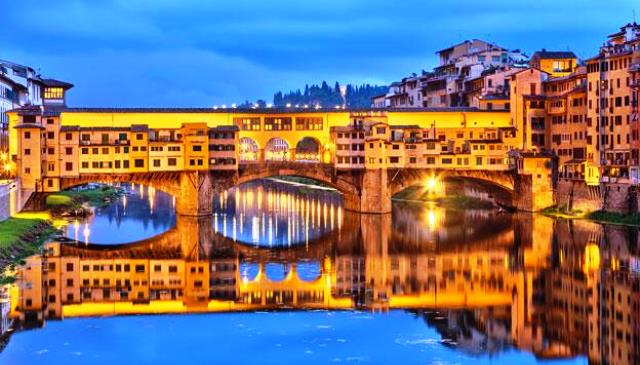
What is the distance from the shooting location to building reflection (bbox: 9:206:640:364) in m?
28.3

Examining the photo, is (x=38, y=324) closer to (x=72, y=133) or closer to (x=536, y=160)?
(x=72, y=133)

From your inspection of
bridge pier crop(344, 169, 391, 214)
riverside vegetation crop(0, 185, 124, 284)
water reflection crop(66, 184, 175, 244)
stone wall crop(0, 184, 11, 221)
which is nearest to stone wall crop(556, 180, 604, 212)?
bridge pier crop(344, 169, 391, 214)

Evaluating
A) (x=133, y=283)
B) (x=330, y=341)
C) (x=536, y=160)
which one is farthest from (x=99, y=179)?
(x=330, y=341)

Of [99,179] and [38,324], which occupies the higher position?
[99,179]

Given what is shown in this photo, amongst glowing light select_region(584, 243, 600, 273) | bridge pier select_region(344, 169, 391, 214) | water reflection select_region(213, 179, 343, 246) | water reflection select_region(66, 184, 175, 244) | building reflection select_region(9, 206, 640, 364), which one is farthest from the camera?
bridge pier select_region(344, 169, 391, 214)

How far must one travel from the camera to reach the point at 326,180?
197 ft

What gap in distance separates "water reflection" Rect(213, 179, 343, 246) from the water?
1.56ft

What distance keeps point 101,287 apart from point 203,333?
8.93m

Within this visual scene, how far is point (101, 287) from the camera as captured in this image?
35031 millimetres

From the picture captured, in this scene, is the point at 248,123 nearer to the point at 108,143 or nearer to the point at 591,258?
the point at 108,143

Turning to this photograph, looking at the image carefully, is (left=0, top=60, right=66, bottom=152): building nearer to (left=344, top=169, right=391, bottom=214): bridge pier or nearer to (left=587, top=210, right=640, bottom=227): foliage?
(left=344, top=169, right=391, bottom=214): bridge pier

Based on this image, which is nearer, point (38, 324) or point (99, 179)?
point (38, 324)

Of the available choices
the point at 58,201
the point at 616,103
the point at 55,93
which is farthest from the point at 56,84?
the point at 616,103

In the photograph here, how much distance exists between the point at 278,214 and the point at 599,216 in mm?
22207
